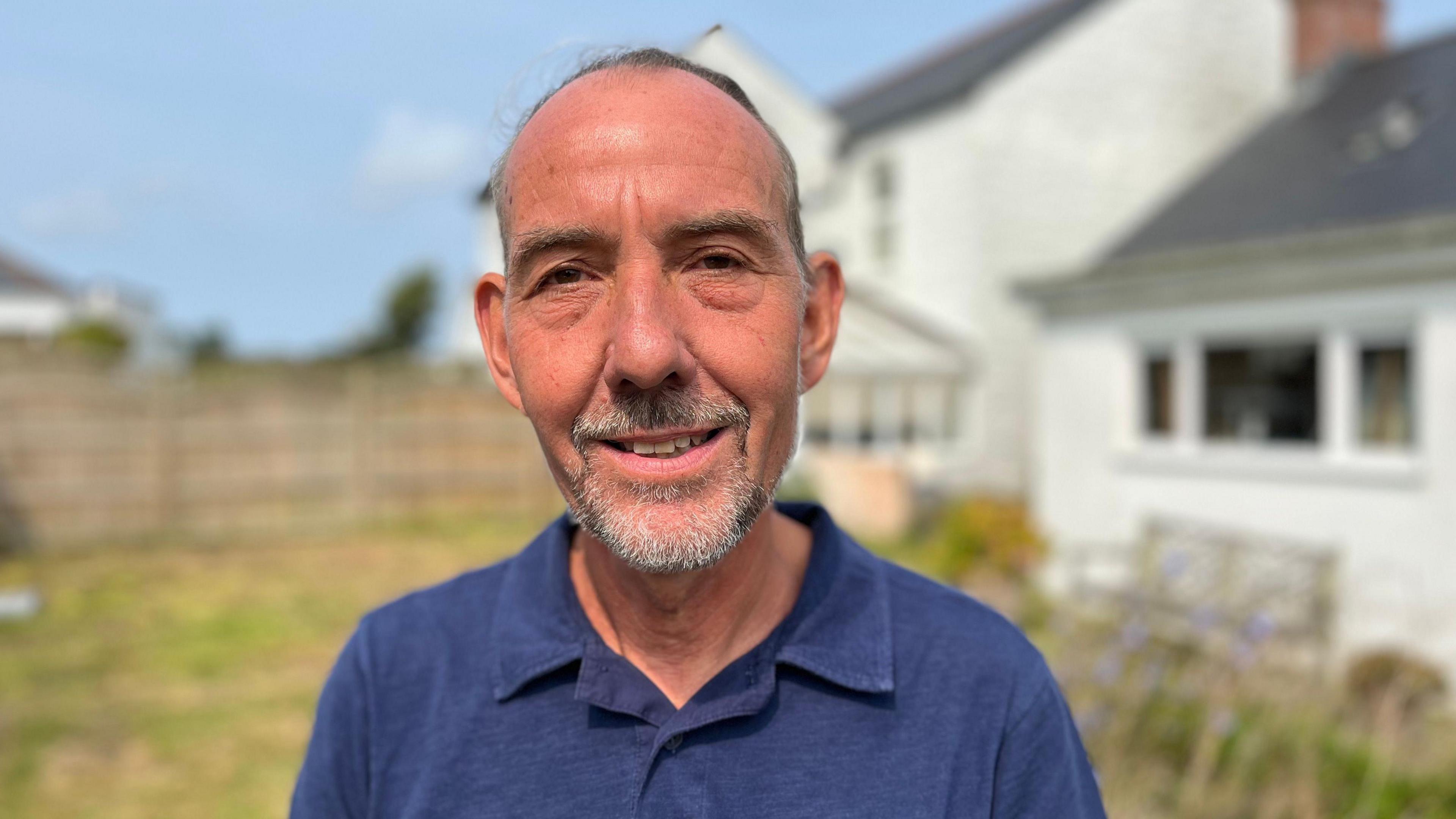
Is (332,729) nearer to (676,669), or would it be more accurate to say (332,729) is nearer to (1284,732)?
(676,669)

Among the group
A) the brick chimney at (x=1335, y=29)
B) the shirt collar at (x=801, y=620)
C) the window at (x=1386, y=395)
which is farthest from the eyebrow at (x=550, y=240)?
the brick chimney at (x=1335, y=29)

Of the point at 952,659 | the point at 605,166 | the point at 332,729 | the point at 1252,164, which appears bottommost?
the point at 332,729

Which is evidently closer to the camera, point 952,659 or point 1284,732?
point 952,659

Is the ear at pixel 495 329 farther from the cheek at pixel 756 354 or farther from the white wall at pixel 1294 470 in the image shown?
the white wall at pixel 1294 470

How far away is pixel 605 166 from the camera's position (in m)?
1.34

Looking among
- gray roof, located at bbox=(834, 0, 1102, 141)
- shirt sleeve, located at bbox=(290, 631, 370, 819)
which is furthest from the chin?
gray roof, located at bbox=(834, 0, 1102, 141)

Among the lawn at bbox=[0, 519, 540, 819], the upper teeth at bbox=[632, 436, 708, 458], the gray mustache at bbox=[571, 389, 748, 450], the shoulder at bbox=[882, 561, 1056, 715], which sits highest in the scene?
the gray mustache at bbox=[571, 389, 748, 450]

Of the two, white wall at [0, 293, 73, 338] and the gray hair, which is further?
white wall at [0, 293, 73, 338]

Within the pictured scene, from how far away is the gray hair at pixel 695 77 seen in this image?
143 centimetres

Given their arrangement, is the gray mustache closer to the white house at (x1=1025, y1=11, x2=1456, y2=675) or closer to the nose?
the nose

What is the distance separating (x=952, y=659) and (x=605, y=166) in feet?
2.64

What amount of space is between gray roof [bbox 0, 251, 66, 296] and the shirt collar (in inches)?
1637

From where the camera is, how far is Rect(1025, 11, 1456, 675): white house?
7906 millimetres

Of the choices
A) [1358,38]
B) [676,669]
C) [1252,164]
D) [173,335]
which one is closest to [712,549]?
[676,669]
